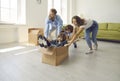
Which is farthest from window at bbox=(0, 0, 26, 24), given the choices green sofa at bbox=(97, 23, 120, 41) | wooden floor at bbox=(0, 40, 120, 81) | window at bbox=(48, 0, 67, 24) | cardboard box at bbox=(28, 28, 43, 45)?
green sofa at bbox=(97, 23, 120, 41)

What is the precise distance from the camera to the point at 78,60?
2938 millimetres

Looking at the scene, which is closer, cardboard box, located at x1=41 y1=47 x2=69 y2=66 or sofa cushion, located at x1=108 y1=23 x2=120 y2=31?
cardboard box, located at x1=41 y1=47 x2=69 y2=66

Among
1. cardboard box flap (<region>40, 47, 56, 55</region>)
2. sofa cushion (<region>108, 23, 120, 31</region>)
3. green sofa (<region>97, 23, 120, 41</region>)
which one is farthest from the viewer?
sofa cushion (<region>108, 23, 120, 31</region>)

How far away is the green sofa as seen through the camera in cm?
557

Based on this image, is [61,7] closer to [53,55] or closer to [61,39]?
[61,39]

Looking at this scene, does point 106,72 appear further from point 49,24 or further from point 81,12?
point 81,12

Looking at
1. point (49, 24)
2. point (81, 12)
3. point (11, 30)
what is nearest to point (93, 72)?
point (49, 24)

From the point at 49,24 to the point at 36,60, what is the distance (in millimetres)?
1078

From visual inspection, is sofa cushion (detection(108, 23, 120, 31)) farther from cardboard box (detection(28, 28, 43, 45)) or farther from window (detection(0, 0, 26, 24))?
window (detection(0, 0, 26, 24))

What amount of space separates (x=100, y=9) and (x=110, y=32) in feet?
5.42

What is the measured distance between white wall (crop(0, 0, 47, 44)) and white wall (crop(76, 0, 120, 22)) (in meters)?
2.28

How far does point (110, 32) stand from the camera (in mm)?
5707

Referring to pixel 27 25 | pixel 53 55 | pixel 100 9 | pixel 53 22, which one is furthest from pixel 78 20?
pixel 100 9

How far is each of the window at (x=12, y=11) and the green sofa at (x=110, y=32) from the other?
3.05 meters
